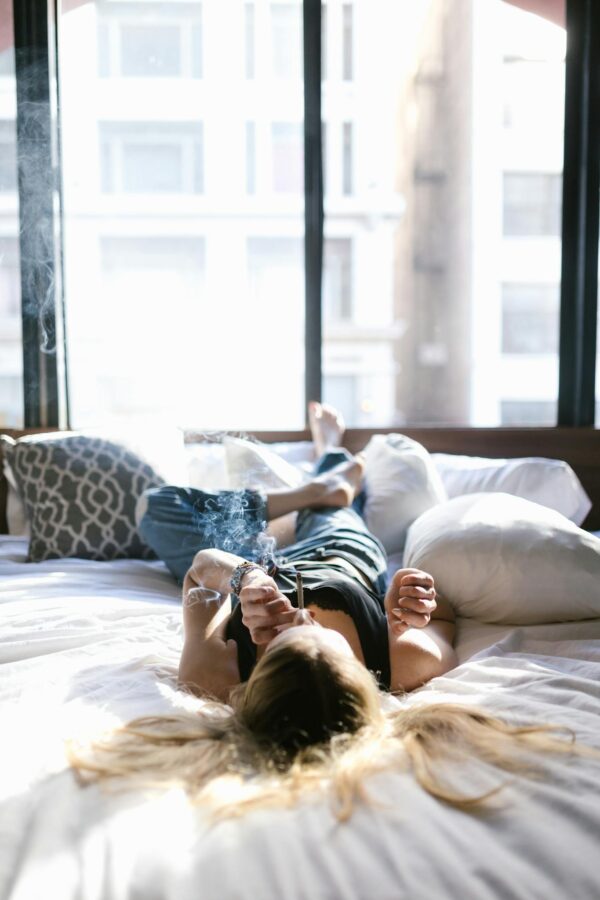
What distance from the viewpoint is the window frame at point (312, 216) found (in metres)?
3.02

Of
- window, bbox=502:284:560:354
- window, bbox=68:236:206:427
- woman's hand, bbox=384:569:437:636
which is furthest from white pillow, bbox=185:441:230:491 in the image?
window, bbox=502:284:560:354

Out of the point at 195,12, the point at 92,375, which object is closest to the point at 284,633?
the point at 92,375

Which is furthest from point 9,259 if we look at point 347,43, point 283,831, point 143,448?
point 283,831

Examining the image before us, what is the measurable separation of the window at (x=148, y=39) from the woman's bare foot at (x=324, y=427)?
1.55 metres

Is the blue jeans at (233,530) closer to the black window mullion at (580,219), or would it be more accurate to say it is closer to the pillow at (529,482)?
the pillow at (529,482)

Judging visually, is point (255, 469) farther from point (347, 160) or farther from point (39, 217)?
point (347, 160)

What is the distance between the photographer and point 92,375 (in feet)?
10.6

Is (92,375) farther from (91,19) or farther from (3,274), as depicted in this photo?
(91,19)

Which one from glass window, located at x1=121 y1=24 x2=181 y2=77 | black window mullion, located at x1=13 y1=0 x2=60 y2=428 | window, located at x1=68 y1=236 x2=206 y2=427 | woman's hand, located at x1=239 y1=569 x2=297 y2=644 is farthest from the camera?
window, located at x1=68 y1=236 x2=206 y2=427

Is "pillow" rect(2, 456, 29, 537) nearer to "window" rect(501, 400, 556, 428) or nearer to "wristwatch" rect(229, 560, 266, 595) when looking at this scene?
"wristwatch" rect(229, 560, 266, 595)

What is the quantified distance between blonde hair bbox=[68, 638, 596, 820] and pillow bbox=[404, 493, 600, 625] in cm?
64

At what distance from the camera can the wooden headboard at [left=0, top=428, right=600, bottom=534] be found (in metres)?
3.01

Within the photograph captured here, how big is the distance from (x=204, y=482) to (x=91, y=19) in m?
2.02

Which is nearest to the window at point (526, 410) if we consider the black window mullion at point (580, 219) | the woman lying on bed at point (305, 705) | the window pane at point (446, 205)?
the window pane at point (446, 205)
